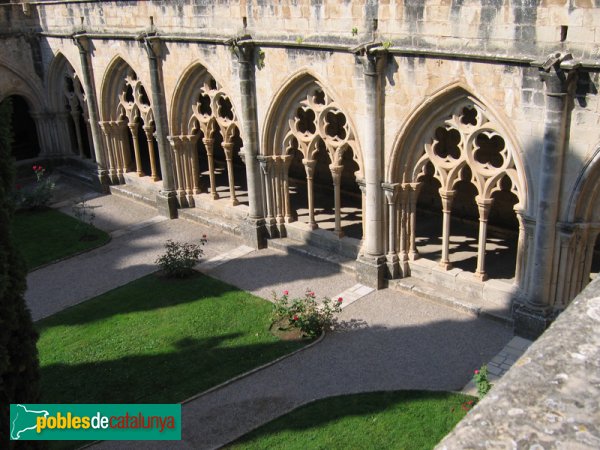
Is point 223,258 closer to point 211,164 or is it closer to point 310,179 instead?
point 310,179

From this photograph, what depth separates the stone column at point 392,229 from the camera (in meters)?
13.8

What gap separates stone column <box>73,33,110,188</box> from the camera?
21172 millimetres

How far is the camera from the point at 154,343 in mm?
12648

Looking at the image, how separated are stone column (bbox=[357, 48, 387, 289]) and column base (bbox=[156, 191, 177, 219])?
717 centimetres

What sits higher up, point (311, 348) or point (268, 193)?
point (268, 193)

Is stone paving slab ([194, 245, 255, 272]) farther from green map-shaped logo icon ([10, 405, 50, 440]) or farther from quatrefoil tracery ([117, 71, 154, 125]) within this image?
green map-shaped logo icon ([10, 405, 50, 440])

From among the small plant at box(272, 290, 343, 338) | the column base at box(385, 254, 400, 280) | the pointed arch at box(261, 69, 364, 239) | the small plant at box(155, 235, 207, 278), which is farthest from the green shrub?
the column base at box(385, 254, 400, 280)

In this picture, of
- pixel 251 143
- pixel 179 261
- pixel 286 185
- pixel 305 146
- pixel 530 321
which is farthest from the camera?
pixel 286 185

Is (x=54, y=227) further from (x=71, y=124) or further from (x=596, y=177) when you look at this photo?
(x=596, y=177)

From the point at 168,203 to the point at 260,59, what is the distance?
5.88 m

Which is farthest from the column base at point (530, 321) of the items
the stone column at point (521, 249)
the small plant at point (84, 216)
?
the small plant at point (84, 216)

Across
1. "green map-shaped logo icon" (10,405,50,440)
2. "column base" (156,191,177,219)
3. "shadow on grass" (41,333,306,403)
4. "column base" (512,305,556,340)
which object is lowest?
"shadow on grass" (41,333,306,403)

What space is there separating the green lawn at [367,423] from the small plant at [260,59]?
8367 mm

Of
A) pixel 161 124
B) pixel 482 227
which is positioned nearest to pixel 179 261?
pixel 161 124
